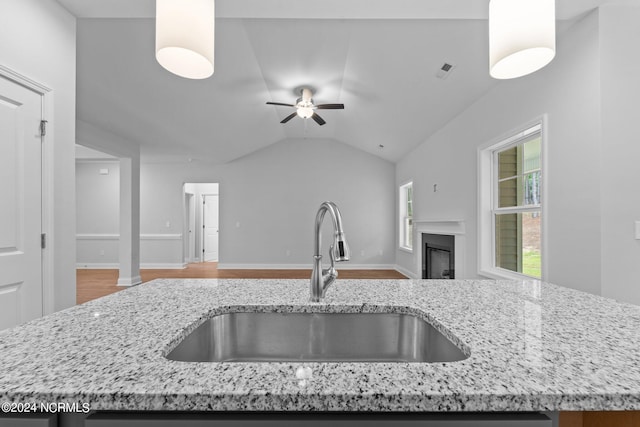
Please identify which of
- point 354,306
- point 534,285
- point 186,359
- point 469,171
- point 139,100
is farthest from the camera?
point 139,100

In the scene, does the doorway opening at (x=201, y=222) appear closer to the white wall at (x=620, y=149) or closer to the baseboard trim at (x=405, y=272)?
→ the baseboard trim at (x=405, y=272)

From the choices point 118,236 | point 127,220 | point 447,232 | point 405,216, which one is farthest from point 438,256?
point 118,236

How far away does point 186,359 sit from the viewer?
0.77m

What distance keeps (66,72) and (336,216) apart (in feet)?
7.94

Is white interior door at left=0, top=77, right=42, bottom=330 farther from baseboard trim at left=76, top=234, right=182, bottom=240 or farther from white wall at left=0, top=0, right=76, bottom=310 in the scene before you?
baseboard trim at left=76, top=234, right=182, bottom=240

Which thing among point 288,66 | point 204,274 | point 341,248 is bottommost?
point 204,274

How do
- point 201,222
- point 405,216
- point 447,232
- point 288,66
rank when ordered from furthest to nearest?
1. point 201,222
2. point 405,216
3. point 447,232
4. point 288,66

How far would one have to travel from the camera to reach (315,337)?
969mm

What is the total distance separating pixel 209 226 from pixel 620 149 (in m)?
9.11

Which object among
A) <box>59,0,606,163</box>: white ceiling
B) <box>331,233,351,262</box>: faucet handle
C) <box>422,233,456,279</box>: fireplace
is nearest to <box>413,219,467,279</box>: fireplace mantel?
<box>422,233,456,279</box>: fireplace

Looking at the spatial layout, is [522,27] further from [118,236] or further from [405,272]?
[118,236]

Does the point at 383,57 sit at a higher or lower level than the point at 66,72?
higher

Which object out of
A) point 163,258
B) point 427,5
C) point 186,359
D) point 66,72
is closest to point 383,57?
point 427,5

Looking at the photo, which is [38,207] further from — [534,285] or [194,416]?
[534,285]
